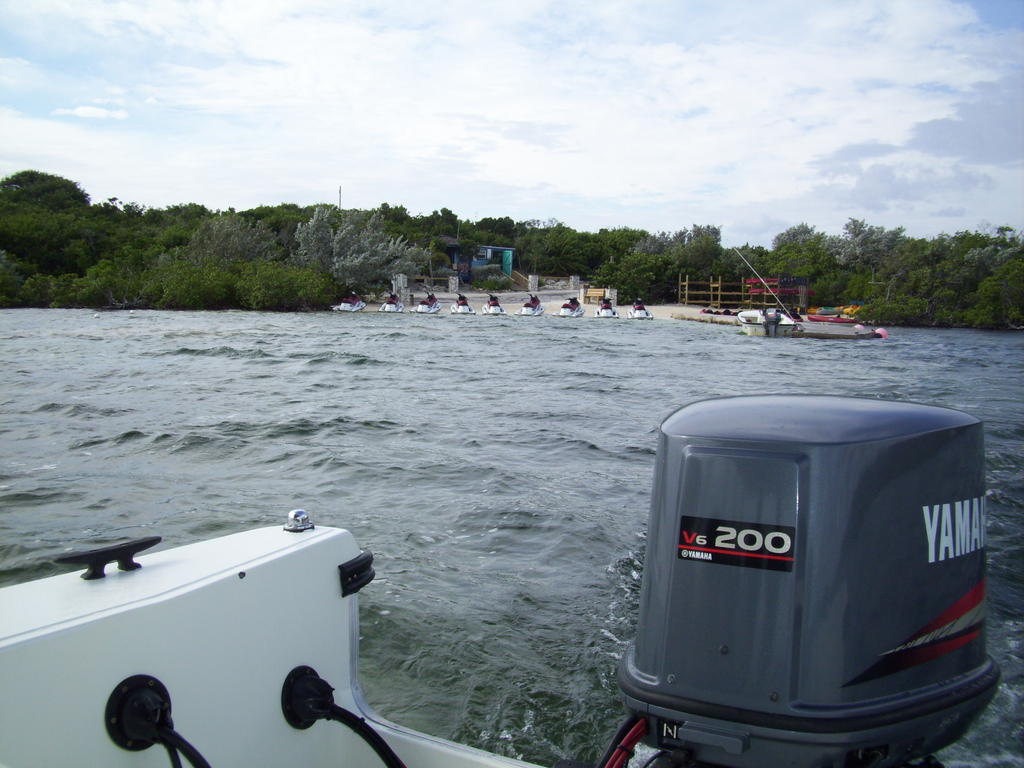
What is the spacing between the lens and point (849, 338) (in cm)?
2508

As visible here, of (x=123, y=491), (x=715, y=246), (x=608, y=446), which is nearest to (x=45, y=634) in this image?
(x=123, y=491)

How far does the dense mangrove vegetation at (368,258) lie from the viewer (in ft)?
123

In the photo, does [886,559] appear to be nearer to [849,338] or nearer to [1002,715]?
[1002,715]

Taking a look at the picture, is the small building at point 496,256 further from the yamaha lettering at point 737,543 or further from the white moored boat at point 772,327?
the yamaha lettering at point 737,543

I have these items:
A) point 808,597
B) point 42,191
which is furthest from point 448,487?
point 42,191

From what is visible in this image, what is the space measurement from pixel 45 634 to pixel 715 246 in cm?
5710

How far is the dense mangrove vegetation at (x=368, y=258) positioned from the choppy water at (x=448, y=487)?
2465 centimetres

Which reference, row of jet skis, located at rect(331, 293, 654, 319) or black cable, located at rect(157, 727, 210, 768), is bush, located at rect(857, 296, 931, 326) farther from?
black cable, located at rect(157, 727, 210, 768)

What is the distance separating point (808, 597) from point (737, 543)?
16cm

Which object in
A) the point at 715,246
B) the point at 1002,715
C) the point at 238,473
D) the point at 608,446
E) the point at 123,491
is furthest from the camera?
the point at 715,246

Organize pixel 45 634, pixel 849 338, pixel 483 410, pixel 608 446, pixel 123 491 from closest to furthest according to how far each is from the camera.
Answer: pixel 45 634 < pixel 123 491 < pixel 608 446 < pixel 483 410 < pixel 849 338

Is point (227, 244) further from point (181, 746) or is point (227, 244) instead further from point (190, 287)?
point (181, 746)

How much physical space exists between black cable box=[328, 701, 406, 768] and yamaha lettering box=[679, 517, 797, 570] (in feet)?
2.60

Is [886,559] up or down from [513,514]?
up
